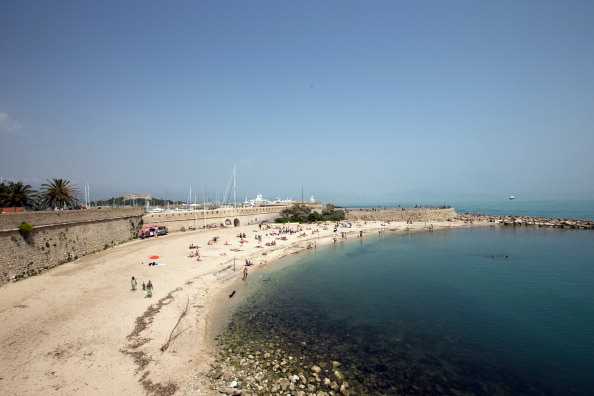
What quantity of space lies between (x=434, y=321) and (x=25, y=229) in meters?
29.5

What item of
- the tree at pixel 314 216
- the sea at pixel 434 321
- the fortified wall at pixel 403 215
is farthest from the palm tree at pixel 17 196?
the fortified wall at pixel 403 215

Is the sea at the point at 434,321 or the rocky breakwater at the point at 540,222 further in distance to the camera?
the rocky breakwater at the point at 540,222

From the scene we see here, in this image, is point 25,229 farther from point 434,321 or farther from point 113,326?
point 434,321

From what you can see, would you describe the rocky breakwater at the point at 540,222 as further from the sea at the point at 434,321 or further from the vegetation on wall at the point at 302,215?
the sea at the point at 434,321

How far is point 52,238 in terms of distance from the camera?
79.2 feet

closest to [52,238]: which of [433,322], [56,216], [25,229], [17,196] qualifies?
[56,216]

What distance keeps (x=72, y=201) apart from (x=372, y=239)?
1753 inches

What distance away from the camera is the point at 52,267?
2352cm

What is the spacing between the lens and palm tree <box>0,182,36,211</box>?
2986cm

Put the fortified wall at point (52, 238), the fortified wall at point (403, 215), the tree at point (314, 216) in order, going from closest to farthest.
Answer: the fortified wall at point (52, 238) → the tree at point (314, 216) → the fortified wall at point (403, 215)

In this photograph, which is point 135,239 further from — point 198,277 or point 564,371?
point 564,371

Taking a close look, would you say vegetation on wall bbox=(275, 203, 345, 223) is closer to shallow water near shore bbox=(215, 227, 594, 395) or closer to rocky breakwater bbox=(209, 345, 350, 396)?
shallow water near shore bbox=(215, 227, 594, 395)

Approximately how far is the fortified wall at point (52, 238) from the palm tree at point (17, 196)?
744cm

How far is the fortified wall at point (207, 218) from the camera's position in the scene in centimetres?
4337
